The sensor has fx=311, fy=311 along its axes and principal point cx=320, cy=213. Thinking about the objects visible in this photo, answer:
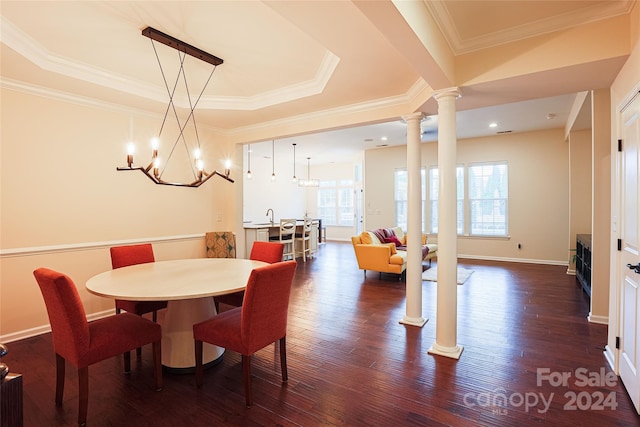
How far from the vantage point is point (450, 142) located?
2873 mm

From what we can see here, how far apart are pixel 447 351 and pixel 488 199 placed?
5.83 metres

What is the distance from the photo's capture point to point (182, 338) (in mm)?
2627

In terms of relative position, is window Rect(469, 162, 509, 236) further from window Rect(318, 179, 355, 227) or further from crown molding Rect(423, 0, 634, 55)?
crown molding Rect(423, 0, 634, 55)

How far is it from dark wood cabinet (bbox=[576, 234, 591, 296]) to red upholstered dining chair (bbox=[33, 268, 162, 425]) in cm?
555

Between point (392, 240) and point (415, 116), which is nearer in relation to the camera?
point (415, 116)

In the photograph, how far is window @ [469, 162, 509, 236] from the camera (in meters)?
7.45

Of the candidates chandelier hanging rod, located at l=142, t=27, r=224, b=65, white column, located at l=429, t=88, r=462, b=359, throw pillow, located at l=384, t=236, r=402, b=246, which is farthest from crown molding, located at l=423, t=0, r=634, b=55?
throw pillow, located at l=384, t=236, r=402, b=246

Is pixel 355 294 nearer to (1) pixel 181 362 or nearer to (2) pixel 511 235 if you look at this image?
(1) pixel 181 362

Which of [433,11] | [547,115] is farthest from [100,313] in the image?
[547,115]

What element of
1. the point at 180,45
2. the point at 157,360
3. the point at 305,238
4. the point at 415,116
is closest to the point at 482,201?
the point at 305,238

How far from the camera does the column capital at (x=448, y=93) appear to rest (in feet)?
9.16

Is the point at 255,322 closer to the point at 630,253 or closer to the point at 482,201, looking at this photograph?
the point at 630,253

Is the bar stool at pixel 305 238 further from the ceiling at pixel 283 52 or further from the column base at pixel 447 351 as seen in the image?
the column base at pixel 447 351

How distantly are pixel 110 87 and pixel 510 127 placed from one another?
711 centimetres
